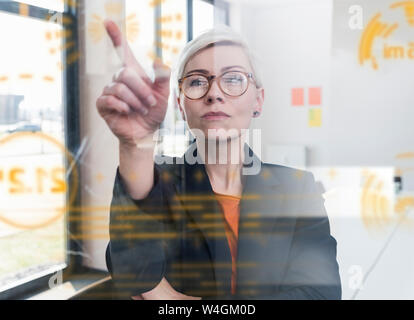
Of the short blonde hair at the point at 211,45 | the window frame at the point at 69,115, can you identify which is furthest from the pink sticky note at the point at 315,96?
the window frame at the point at 69,115

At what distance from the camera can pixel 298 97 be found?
2.65ft

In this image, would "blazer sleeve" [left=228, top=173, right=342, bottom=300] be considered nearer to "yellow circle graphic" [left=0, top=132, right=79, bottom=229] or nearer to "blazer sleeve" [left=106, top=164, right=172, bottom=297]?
"blazer sleeve" [left=106, top=164, right=172, bottom=297]

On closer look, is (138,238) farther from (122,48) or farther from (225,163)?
(122,48)

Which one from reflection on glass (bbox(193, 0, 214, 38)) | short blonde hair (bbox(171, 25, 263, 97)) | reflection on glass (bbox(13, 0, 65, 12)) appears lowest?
short blonde hair (bbox(171, 25, 263, 97))

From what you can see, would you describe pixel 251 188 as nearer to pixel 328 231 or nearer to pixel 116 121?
pixel 328 231

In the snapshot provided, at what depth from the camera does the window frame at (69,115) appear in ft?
2.81

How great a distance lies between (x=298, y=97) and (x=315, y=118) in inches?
2.4

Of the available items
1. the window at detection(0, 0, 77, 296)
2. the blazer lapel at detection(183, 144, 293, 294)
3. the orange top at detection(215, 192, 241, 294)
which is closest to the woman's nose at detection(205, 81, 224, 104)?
the blazer lapel at detection(183, 144, 293, 294)

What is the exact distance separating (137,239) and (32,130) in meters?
0.37

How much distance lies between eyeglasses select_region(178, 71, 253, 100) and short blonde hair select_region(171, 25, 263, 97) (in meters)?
0.02

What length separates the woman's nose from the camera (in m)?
0.79

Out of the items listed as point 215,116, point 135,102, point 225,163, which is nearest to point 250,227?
point 225,163

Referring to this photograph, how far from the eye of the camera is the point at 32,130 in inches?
35.0
